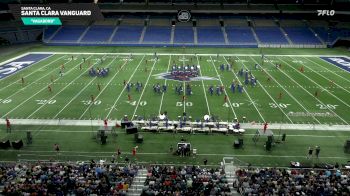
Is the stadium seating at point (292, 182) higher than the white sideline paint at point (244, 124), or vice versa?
the stadium seating at point (292, 182)

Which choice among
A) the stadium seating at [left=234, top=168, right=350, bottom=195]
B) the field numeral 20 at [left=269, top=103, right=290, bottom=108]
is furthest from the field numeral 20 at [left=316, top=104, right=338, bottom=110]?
the stadium seating at [left=234, top=168, right=350, bottom=195]

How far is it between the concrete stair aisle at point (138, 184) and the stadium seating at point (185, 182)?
0.47m

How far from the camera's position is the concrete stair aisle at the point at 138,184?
16.4m

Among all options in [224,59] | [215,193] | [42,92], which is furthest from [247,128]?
[224,59]

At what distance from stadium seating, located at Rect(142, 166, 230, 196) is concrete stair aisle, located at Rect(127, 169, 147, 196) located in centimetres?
47

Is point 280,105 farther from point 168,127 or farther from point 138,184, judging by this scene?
point 138,184

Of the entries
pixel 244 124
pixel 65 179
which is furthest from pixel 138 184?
pixel 244 124

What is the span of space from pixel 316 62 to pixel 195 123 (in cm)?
2782

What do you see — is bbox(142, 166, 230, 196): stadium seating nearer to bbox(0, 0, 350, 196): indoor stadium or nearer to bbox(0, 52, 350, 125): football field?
bbox(0, 0, 350, 196): indoor stadium

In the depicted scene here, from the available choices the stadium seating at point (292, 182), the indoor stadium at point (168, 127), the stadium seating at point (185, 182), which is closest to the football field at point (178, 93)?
the indoor stadium at point (168, 127)

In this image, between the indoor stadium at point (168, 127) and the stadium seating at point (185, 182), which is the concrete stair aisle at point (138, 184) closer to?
the indoor stadium at point (168, 127)

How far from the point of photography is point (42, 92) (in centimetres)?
3325

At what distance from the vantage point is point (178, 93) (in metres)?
32.6

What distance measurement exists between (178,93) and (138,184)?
53.5 feet
